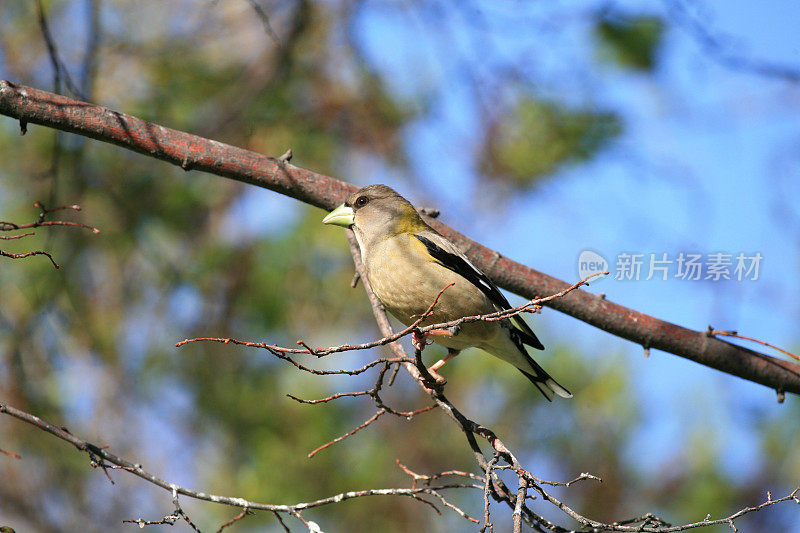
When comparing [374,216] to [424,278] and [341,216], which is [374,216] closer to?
[341,216]

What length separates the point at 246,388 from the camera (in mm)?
7594

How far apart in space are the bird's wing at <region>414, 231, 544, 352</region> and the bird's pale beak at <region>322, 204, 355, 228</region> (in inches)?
18.1

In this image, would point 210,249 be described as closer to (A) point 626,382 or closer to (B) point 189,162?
(B) point 189,162

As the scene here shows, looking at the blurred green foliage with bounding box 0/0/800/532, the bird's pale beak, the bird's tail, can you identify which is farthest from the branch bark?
the blurred green foliage with bounding box 0/0/800/532

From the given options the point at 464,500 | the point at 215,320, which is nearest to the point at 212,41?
the point at 215,320

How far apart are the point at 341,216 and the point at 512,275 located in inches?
45.6

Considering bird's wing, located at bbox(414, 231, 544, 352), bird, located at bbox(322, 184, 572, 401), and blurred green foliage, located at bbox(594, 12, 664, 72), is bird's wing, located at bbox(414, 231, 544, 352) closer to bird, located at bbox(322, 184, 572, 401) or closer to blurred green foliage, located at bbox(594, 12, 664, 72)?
bird, located at bbox(322, 184, 572, 401)

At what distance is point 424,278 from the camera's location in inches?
164

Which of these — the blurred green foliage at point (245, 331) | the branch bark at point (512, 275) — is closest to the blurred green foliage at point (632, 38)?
the blurred green foliage at point (245, 331)

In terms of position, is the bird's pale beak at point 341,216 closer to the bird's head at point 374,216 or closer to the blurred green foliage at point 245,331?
the bird's head at point 374,216

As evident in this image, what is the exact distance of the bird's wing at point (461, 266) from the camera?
441 cm

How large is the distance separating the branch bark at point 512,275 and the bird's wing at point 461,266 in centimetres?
14

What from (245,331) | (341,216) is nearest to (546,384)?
(341,216)

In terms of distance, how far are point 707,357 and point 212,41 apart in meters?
6.61
